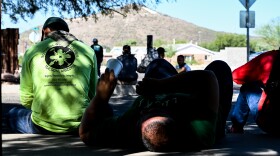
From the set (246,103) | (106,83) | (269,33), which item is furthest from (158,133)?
(269,33)

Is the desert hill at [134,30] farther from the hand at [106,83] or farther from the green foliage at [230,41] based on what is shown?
the hand at [106,83]

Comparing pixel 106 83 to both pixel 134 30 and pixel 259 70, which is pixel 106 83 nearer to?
pixel 259 70

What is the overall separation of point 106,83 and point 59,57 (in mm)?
1016

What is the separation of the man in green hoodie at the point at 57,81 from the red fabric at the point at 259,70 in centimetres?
138

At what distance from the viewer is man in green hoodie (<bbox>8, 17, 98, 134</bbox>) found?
A: 459 cm

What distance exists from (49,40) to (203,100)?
1567 mm

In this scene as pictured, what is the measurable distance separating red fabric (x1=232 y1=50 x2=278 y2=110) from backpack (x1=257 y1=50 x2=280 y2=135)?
0.04 m

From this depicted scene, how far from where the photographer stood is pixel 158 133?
3.55 meters

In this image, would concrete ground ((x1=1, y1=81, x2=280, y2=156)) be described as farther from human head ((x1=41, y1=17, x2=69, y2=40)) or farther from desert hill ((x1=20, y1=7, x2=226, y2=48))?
desert hill ((x1=20, y1=7, x2=226, y2=48))

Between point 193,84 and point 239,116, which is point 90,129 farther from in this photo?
point 239,116

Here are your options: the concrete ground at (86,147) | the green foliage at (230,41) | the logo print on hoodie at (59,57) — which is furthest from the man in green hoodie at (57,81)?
the green foliage at (230,41)

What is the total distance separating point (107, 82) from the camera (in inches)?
148

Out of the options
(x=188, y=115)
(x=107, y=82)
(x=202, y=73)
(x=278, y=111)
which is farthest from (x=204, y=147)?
(x=278, y=111)

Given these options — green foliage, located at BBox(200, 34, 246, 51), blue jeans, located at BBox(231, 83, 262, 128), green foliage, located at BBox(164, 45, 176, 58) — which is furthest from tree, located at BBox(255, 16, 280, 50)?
blue jeans, located at BBox(231, 83, 262, 128)
